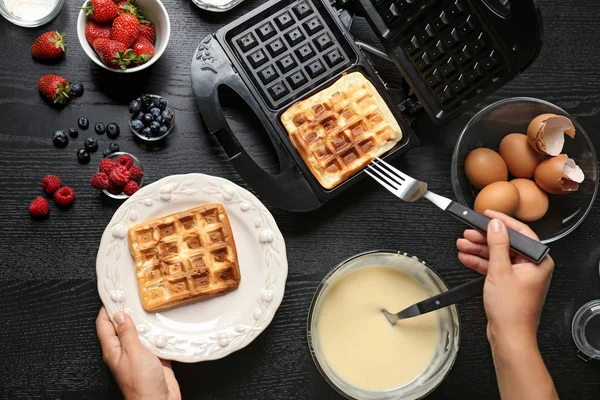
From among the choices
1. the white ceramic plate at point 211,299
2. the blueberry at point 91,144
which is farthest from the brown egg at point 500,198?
the blueberry at point 91,144

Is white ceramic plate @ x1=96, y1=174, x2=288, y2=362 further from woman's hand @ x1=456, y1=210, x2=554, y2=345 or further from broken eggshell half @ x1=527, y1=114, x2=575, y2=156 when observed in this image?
broken eggshell half @ x1=527, y1=114, x2=575, y2=156

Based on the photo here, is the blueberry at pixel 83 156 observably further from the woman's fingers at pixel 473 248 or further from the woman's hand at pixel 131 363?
the woman's fingers at pixel 473 248

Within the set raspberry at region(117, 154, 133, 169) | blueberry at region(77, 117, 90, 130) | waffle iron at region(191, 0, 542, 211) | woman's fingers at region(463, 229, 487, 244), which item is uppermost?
blueberry at region(77, 117, 90, 130)

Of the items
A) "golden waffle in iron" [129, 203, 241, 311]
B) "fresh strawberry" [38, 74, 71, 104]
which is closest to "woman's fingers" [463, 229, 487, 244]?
"golden waffle in iron" [129, 203, 241, 311]

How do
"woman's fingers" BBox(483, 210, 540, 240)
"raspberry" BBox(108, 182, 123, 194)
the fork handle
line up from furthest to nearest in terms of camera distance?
"raspberry" BBox(108, 182, 123, 194), "woman's fingers" BBox(483, 210, 540, 240), the fork handle

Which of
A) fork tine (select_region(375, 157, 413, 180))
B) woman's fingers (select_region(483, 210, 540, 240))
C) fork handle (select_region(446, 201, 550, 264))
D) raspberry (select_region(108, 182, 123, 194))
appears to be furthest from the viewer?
raspberry (select_region(108, 182, 123, 194))

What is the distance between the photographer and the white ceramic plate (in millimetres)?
2021

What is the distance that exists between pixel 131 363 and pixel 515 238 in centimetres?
107

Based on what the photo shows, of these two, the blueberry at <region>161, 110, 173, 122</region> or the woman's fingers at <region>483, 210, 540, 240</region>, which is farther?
the blueberry at <region>161, 110, 173, 122</region>

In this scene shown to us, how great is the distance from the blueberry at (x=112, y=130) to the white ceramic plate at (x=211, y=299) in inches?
8.9

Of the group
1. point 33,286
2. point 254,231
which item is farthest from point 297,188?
point 33,286

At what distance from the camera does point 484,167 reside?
2059 mm

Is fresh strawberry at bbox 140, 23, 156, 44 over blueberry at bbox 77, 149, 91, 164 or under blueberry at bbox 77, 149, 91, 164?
over

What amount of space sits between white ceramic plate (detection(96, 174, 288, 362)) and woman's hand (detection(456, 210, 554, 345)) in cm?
59
